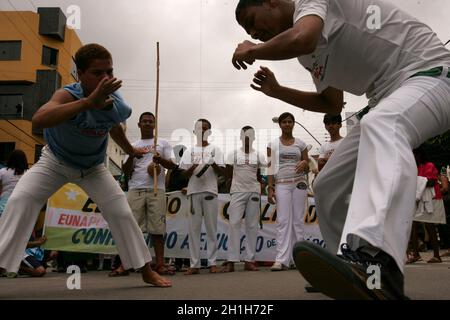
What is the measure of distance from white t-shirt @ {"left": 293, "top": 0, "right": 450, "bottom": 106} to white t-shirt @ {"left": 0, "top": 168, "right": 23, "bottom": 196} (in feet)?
18.7

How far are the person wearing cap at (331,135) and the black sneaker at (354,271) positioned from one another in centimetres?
488

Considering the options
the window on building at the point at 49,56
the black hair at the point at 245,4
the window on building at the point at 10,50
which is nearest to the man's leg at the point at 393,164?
the black hair at the point at 245,4

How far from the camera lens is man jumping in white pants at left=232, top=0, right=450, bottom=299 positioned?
78.6 inches

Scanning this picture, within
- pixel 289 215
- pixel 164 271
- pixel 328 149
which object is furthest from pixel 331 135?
pixel 164 271

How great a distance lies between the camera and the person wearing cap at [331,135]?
6840 millimetres

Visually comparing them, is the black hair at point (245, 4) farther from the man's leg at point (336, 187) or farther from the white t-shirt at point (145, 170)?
the white t-shirt at point (145, 170)

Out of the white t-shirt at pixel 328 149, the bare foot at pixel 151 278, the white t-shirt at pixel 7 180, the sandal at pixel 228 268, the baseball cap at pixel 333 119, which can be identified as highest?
the baseball cap at pixel 333 119

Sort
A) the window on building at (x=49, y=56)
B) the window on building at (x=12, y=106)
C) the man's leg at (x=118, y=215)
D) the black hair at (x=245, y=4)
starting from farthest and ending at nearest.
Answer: the window on building at (x=49, y=56)
the window on building at (x=12, y=106)
the man's leg at (x=118, y=215)
the black hair at (x=245, y=4)

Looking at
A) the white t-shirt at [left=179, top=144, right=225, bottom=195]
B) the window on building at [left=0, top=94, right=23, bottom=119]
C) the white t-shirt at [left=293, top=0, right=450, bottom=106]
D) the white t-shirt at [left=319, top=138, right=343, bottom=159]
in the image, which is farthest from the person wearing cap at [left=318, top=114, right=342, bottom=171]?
the window on building at [left=0, top=94, right=23, bottom=119]

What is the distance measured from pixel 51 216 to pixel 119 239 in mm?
4046

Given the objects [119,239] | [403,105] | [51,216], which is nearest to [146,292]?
[119,239]

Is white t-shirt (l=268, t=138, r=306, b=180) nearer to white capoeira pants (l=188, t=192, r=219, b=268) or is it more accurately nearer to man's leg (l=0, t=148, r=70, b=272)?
white capoeira pants (l=188, t=192, r=219, b=268)

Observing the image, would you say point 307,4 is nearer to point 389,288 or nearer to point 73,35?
point 389,288
